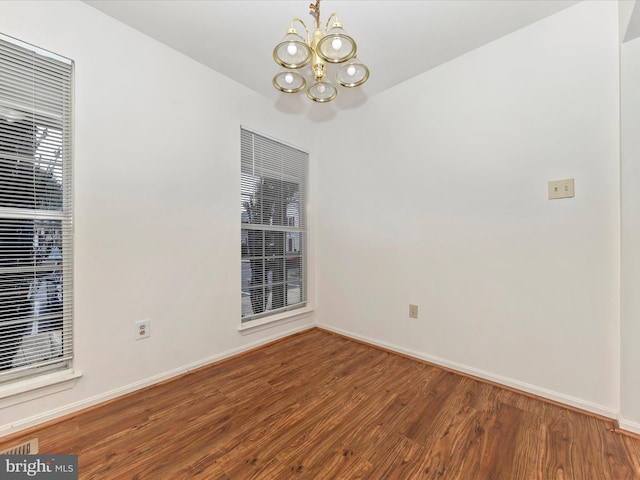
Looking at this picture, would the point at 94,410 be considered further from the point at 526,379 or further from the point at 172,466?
the point at 526,379

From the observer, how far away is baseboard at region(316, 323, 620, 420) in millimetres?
1657

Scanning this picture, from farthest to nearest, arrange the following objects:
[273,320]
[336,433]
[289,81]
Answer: [273,320] → [289,81] → [336,433]

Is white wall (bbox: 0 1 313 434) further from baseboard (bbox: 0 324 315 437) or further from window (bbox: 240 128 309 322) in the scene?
window (bbox: 240 128 309 322)

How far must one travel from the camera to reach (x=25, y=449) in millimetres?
1362

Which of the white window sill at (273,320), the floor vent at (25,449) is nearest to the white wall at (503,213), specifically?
the white window sill at (273,320)

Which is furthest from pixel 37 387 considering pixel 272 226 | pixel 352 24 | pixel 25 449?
pixel 352 24

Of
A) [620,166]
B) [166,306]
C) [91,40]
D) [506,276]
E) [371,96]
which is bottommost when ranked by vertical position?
[166,306]

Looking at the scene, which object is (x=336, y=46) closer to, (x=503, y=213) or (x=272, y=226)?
(x=503, y=213)

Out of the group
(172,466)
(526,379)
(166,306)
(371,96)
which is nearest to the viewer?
(172,466)

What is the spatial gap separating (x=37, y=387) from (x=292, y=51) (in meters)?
2.29

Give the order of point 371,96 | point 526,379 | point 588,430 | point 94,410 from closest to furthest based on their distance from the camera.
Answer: point 588,430, point 94,410, point 526,379, point 371,96

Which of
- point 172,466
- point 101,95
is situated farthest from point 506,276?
point 101,95

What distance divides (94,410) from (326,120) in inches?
125

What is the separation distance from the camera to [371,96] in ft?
8.93
